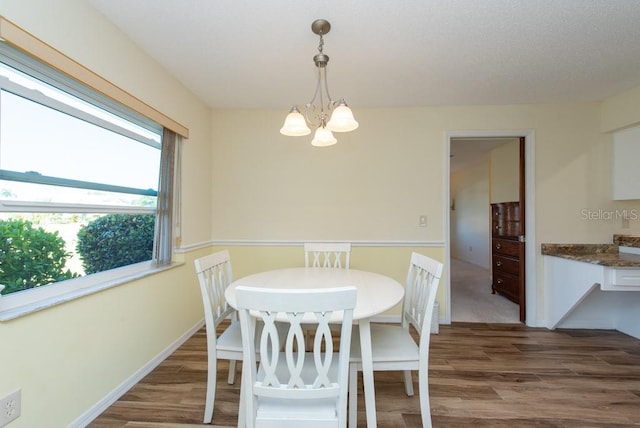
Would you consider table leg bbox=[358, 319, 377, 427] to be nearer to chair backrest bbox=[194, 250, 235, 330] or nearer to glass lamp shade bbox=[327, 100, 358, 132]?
chair backrest bbox=[194, 250, 235, 330]

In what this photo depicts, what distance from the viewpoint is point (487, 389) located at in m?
1.85

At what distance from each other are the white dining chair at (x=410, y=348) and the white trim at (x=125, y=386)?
1.45 m

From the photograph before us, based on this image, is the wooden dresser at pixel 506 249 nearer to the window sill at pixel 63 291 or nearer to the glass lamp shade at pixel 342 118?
the glass lamp shade at pixel 342 118

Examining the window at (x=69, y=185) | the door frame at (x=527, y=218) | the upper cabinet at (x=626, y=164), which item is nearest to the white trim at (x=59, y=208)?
the window at (x=69, y=185)

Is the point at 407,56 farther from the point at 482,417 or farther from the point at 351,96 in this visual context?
the point at 482,417

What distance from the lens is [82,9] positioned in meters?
1.52

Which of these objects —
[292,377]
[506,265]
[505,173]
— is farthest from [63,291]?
[505,173]

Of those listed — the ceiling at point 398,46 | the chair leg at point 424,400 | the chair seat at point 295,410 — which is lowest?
the chair leg at point 424,400

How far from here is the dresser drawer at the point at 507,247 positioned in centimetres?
350

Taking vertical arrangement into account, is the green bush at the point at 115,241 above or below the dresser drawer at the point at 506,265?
above

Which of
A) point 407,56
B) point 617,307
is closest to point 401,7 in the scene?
point 407,56

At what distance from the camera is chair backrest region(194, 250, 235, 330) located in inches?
61.4

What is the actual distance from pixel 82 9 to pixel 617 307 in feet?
15.9

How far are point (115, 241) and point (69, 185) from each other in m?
0.52
